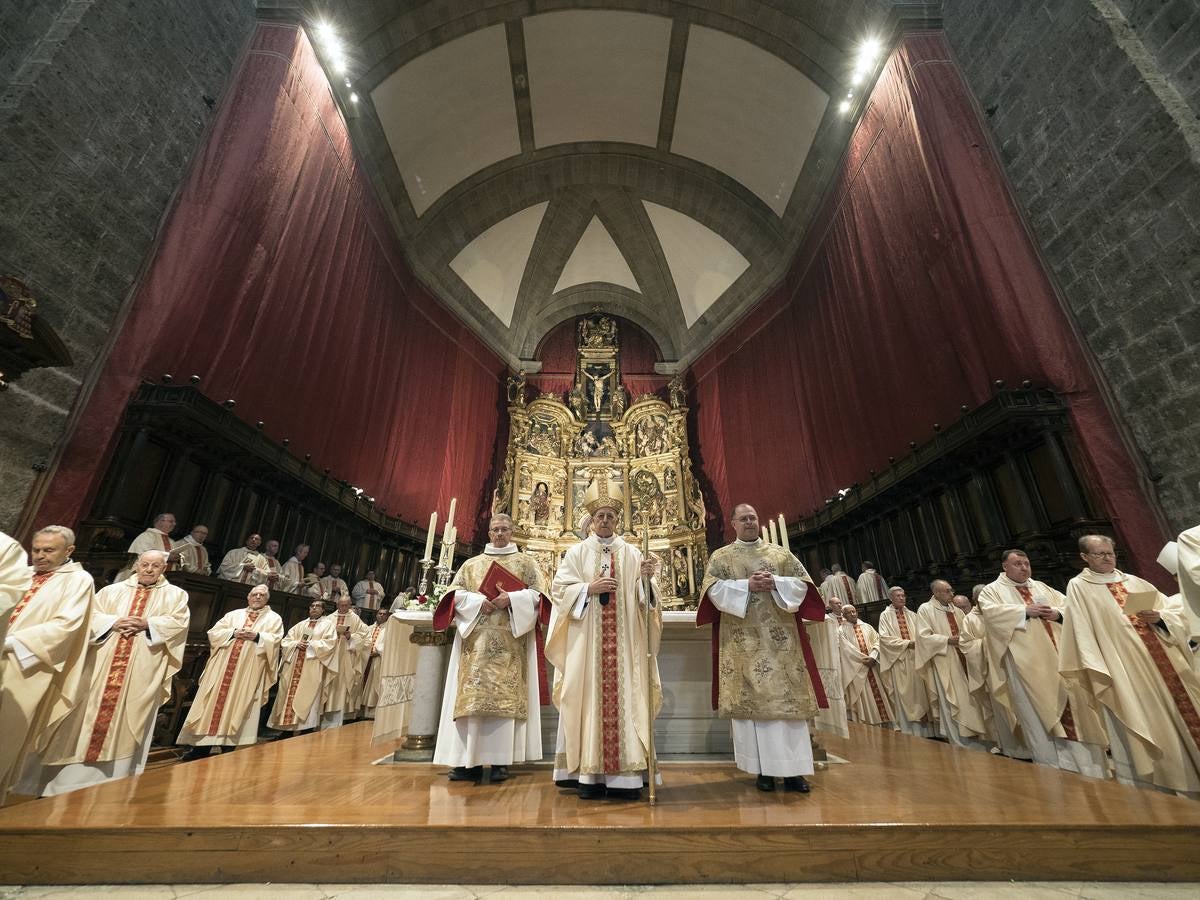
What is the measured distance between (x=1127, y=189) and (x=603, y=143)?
12.0 meters

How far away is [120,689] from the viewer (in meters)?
3.72

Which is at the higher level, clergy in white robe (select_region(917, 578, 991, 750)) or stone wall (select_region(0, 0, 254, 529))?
stone wall (select_region(0, 0, 254, 529))

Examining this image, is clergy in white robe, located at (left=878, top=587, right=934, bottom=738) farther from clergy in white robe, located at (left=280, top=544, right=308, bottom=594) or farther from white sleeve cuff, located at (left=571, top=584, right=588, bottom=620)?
clergy in white robe, located at (left=280, top=544, right=308, bottom=594)

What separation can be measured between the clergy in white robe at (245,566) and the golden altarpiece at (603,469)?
609 cm

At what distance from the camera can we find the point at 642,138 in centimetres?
1388

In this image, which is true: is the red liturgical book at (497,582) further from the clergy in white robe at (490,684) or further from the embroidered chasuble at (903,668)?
the embroidered chasuble at (903,668)

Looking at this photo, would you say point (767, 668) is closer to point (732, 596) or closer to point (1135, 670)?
point (732, 596)

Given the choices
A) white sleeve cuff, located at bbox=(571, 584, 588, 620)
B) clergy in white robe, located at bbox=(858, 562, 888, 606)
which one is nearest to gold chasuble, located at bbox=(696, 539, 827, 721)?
white sleeve cuff, located at bbox=(571, 584, 588, 620)

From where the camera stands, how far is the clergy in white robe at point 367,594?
27.9 ft

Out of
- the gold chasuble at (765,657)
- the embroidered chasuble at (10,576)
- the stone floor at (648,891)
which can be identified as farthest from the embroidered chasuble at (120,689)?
the gold chasuble at (765,657)

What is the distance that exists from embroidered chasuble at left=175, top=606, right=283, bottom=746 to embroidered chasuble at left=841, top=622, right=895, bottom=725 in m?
6.86

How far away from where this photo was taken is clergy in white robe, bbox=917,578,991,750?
4984 millimetres

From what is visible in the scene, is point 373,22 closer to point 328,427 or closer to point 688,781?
point 328,427

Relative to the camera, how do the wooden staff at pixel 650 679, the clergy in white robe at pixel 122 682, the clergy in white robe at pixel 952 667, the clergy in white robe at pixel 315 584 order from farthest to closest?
the clergy in white robe at pixel 315 584
the clergy in white robe at pixel 952 667
the clergy in white robe at pixel 122 682
the wooden staff at pixel 650 679
